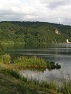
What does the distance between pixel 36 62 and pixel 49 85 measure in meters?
28.9

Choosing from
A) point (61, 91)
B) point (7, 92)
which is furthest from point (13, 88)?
point (61, 91)

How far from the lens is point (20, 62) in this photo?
46.6 metres

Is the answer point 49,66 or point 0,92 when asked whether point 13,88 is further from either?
point 49,66

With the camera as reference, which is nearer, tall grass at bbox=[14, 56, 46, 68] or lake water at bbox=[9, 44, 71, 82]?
lake water at bbox=[9, 44, 71, 82]

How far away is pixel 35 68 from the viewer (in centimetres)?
4503

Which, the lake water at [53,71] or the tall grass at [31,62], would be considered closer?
the lake water at [53,71]

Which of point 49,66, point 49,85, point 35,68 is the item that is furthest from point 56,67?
point 49,85

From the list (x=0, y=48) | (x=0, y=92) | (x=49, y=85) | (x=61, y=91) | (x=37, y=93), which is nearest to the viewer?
(x=0, y=92)

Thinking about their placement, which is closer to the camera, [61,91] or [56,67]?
[61,91]

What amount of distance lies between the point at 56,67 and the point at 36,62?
3926 millimetres

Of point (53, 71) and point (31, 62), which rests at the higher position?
point (31, 62)

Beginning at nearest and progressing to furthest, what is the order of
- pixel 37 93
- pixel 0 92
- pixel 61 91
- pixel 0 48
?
pixel 0 92, pixel 37 93, pixel 61 91, pixel 0 48

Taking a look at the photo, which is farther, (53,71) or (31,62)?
(31,62)

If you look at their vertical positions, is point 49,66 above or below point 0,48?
below
